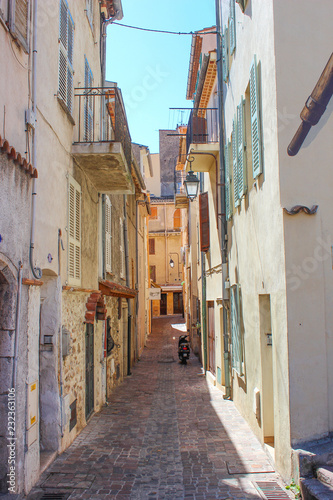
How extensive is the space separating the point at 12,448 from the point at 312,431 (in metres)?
3.43

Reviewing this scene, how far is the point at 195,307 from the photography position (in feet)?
65.6

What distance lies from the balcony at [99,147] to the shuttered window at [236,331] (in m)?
3.39

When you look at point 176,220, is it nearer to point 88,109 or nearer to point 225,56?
point 225,56

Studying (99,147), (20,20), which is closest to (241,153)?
(99,147)

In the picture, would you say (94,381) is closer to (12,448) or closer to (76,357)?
(76,357)

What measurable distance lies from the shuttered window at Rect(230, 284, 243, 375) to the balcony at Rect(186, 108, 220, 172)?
12.9 ft

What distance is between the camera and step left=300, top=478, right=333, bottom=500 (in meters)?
4.46

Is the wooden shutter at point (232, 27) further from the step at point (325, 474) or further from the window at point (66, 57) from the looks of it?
the step at point (325, 474)

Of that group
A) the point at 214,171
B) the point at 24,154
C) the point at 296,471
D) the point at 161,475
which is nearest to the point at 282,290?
the point at 296,471

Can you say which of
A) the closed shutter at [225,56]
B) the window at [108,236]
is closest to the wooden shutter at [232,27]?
the closed shutter at [225,56]

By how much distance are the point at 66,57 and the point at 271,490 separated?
23.8ft

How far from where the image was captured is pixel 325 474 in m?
4.77

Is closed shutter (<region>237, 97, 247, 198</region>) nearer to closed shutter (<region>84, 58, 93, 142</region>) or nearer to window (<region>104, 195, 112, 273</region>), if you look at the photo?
closed shutter (<region>84, 58, 93, 142</region>)

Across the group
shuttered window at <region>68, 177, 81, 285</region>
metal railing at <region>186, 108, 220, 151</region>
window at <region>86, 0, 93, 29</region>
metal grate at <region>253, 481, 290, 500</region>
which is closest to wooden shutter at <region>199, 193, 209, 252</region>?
metal railing at <region>186, 108, 220, 151</region>
